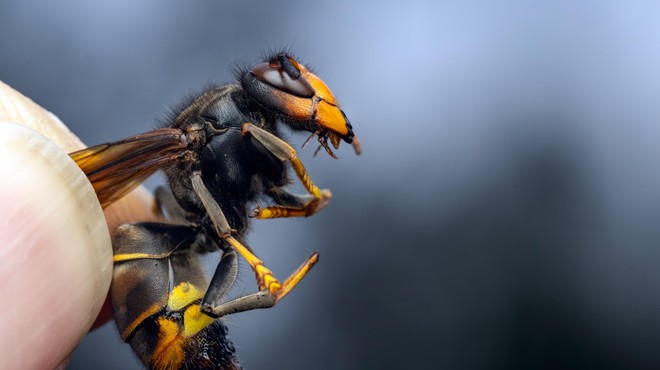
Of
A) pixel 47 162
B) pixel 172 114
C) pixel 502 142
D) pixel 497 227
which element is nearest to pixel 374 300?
pixel 497 227

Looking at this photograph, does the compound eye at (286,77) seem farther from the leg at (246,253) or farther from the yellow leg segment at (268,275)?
the yellow leg segment at (268,275)

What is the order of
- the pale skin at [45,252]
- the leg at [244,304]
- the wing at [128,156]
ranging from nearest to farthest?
the pale skin at [45,252] → the leg at [244,304] → the wing at [128,156]

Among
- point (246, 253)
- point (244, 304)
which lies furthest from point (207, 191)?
point (244, 304)

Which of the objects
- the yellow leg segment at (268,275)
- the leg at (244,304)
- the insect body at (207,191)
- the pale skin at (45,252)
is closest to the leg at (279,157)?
the insect body at (207,191)

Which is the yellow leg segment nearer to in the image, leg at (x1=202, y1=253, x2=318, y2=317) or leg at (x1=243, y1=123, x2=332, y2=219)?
leg at (x1=202, y1=253, x2=318, y2=317)

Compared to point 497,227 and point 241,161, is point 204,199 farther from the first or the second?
point 497,227

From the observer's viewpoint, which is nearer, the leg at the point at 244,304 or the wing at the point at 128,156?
the leg at the point at 244,304

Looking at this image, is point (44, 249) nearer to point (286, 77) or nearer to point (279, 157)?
point (279, 157)
